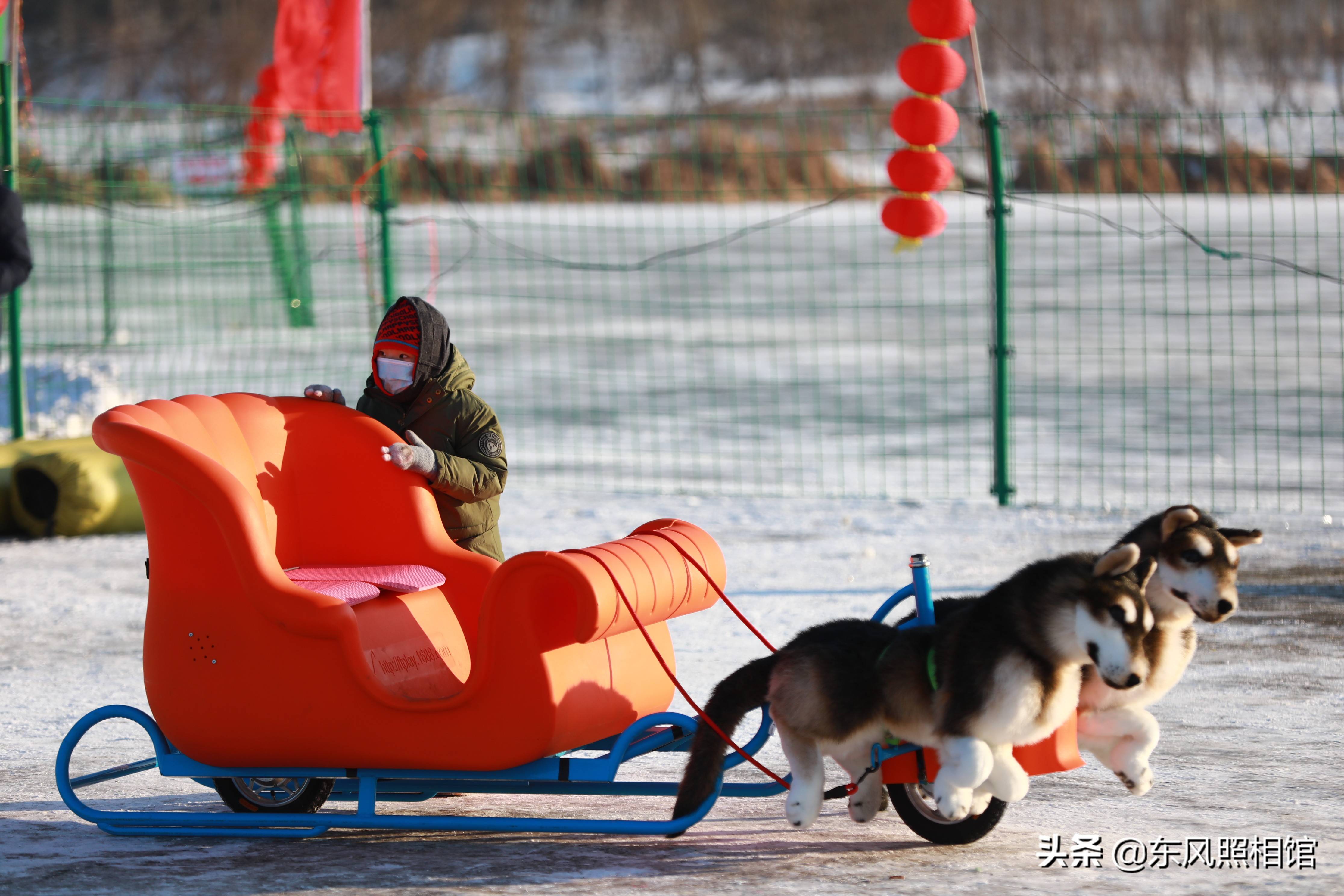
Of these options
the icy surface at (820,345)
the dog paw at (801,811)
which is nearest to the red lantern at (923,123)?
the icy surface at (820,345)

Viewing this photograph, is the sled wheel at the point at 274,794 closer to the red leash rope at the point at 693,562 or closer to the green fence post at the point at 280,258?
the red leash rope at the point at 693,562

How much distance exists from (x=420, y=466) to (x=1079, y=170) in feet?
69.1

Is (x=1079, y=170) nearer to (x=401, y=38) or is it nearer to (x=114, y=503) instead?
(x=114, y=503)

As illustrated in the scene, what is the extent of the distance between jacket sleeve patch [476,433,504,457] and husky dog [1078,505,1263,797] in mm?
1592

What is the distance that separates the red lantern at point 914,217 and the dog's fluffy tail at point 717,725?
437 centimetres

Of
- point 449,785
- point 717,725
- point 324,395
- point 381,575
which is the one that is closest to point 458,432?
point 324,395

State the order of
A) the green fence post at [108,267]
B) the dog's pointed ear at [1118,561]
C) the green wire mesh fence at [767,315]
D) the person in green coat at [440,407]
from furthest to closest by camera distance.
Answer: the green fence post at [108,267] < the green wire mesh fence at [767,315] < the person in green coat at [440,407] < the dog's pointed ear at [1118,561]

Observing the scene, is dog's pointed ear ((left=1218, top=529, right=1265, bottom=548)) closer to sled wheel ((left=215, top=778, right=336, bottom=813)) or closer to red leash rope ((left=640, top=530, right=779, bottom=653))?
red leash rope ((left=640, top=530, right=779, bottom=653))

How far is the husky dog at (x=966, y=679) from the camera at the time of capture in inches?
122

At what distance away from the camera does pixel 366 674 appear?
11.8 feet

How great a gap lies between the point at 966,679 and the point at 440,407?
1.60 m

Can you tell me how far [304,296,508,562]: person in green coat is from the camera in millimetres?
4109

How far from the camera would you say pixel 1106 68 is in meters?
49.8

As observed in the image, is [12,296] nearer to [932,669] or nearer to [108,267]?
[108,267]
